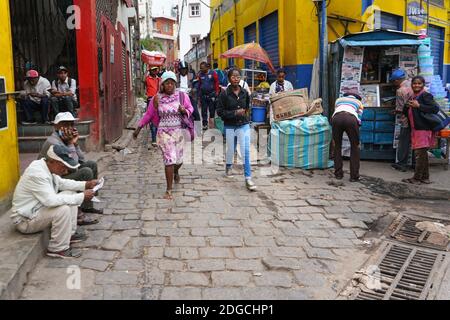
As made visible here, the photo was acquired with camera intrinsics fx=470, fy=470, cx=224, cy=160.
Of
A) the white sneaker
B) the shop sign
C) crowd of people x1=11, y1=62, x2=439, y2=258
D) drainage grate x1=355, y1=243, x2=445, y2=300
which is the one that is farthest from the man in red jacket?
drainage grate x1=355, y1=243, x2=445, y2=300

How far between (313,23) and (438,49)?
246 inches

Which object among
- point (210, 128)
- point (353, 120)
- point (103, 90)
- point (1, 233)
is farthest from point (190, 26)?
point (1, 233)

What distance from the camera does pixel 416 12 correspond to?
501 inches

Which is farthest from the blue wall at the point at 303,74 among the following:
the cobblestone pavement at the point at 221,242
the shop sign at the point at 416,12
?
the cobblestone pavement at the point at 221,242

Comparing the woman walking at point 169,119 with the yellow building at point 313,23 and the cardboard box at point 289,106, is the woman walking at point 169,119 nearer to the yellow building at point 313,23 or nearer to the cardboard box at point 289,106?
the cardboard box at point 289,106

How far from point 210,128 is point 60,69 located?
16.8 ft

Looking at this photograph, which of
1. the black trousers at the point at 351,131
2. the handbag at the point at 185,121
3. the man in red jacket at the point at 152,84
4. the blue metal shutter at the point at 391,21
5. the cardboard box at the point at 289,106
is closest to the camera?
the handbag at the point at 185,121

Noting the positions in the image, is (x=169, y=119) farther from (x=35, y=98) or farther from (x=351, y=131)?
(x=35, y=98)

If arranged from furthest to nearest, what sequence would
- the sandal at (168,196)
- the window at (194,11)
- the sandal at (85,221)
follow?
1. the window at (194,11)
2. the sandal at (168,196)
3. the sandal at (85,221)

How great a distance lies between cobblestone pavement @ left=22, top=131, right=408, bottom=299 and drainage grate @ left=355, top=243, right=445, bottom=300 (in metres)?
0.22

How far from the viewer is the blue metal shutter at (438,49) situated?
573 inches

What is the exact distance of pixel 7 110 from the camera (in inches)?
207

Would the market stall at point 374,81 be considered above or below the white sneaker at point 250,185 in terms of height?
above

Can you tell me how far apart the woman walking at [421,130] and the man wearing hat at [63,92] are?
6.22 m
